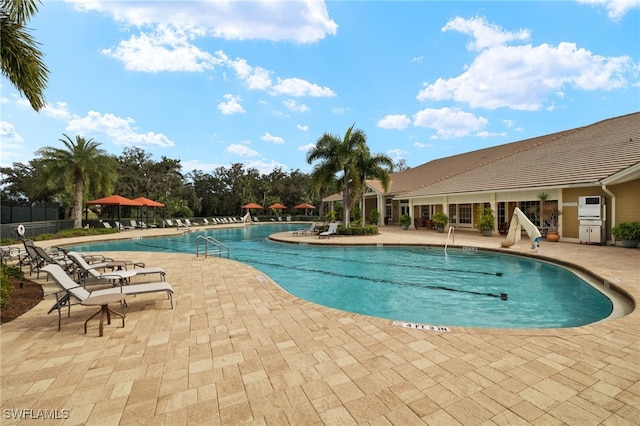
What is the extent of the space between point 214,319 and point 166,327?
0.64 m

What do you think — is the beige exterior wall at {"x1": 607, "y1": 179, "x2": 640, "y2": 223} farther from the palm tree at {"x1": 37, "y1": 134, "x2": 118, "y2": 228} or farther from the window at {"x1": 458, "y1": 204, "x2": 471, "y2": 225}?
the palm tree at {"x1": 37, "y1": 134, "x2": 118, "y2": 228}

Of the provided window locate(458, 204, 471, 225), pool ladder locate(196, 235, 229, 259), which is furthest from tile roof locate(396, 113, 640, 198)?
pool ladder locate(196, 235, 229, 259)

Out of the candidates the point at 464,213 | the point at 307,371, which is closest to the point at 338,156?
the point at 464,213

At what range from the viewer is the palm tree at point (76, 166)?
2056 cm

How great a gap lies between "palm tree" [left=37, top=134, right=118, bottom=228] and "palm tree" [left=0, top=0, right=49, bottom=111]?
19146 millimetres

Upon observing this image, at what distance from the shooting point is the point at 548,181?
1396 cm

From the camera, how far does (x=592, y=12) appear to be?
35.3ft

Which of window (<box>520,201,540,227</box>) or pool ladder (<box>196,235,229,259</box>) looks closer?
pool ladder (<box>196,235,229,259</box>)

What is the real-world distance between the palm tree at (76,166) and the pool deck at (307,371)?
815 inches

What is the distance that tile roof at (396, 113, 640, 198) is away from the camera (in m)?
13.1

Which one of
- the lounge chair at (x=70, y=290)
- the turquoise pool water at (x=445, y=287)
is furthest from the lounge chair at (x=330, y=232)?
the lounge chair at (x=70, y=290)

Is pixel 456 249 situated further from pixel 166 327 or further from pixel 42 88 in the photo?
pixel 42 88

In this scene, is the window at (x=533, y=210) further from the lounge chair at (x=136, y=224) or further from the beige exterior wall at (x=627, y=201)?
the lounge chair at (x=136, y=224)

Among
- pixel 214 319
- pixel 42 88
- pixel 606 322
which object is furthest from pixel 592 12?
pixel 42 88
